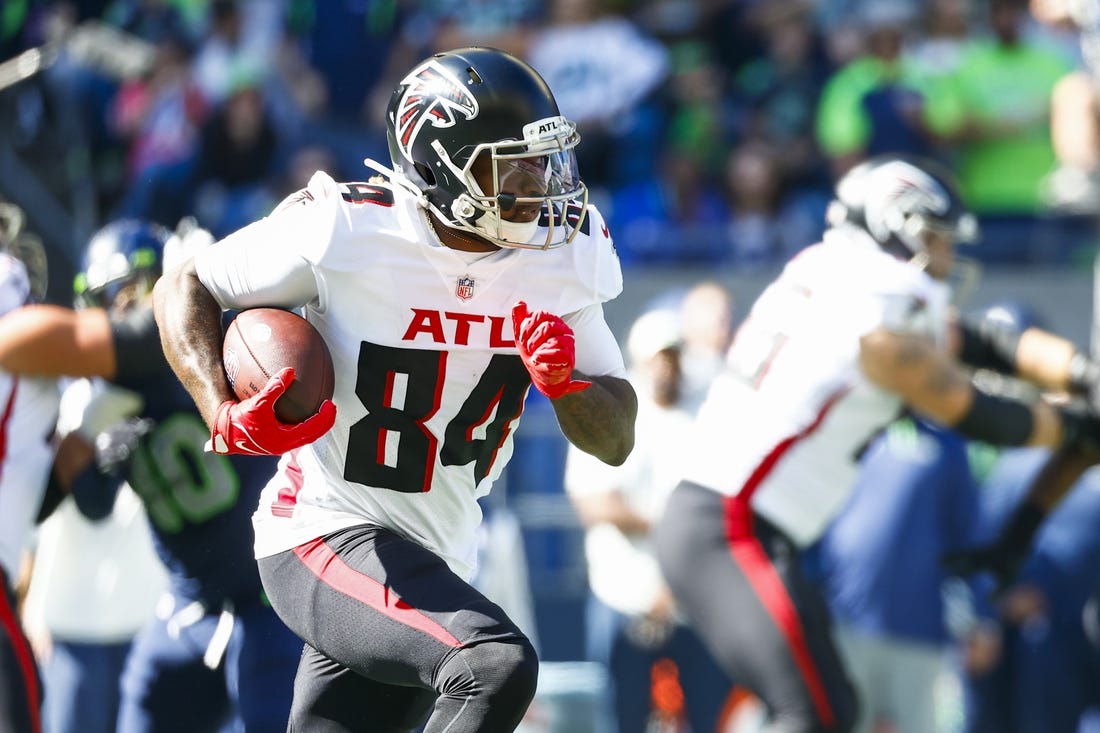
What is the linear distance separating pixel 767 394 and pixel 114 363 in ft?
6.05

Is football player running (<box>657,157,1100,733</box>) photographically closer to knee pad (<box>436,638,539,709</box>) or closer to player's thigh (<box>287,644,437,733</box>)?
player's thigh (<box>287,644,437,733</box>)


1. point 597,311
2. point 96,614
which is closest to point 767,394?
point 597,311

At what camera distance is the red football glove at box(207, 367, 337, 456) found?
3.04m

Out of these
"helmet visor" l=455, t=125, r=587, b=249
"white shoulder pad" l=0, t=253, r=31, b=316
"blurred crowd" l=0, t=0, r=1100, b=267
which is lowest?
"blurred crowd" l=0, t=0, r=1100, b=267

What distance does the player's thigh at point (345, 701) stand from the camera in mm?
3461

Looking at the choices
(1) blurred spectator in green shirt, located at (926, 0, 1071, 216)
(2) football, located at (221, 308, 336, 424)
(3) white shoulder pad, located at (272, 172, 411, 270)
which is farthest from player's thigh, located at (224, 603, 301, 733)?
(1) blurred spectator in green shirt, located at (926, 0, 1071, 216)

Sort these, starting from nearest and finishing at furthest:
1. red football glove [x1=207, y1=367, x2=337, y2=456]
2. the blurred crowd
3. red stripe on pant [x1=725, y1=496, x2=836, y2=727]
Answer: red football glove [x1=207, y1=367, x2=337, y2=456] → red stripe on pant [x1=725, y1=496, x2=836, y2=727] → the blurred crowd

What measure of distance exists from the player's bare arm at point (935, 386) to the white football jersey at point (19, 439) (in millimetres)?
2294

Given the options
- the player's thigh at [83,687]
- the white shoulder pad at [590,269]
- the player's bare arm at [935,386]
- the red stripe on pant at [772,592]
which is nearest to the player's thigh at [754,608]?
the red stripe on pant at [772,592]

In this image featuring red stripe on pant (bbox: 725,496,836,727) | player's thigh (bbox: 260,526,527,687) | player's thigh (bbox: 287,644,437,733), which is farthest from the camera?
red stripe on pant (bbox: 725,496,836,727)

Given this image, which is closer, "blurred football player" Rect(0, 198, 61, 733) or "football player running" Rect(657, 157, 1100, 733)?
"blurred football player" Rect(0, 198, 61, 733)

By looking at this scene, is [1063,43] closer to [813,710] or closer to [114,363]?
[813,710]

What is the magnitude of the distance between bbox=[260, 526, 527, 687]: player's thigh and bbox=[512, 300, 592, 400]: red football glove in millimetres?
452

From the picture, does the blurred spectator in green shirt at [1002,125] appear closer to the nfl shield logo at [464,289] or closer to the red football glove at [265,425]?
the nfl shield logo at [464,289]
